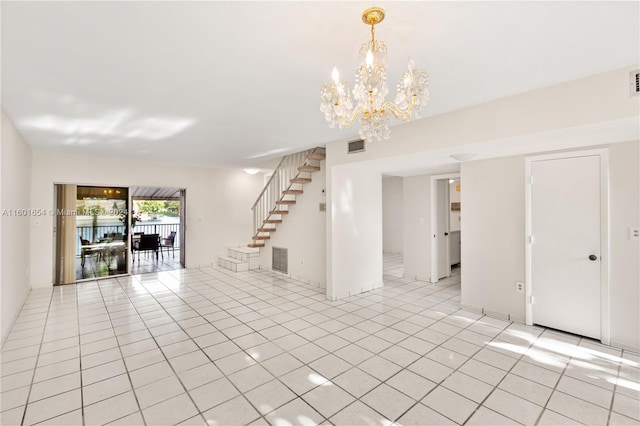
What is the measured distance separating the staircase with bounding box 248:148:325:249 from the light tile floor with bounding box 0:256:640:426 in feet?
8.20

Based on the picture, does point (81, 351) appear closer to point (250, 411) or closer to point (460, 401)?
point (250, 411)

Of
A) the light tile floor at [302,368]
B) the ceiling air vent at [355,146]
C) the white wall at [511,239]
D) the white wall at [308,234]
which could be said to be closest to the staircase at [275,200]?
the white wall at [308,234]

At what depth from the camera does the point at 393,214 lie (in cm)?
1046

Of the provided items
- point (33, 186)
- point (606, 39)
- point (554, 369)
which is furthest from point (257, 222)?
point (606, 39)

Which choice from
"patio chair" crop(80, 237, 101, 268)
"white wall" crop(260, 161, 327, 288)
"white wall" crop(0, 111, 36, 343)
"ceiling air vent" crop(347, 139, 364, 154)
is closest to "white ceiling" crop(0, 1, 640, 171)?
"white wall" crop(0, 111, 36, 343)

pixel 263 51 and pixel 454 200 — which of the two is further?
pixel 454 200

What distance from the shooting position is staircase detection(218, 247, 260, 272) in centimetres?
728

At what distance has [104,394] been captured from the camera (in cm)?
240

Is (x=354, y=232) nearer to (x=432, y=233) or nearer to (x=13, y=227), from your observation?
(x=432, y=233)

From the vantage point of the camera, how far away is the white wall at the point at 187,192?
5684 mm

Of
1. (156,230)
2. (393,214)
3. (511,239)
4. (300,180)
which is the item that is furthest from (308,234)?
(156,230)

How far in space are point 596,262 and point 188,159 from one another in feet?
23.4

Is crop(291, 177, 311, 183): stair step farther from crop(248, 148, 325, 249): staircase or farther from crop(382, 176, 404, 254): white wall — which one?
crop(382, 176, 404, 254): white wall

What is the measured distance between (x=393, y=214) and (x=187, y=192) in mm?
6800
